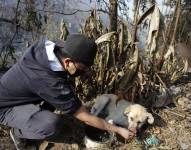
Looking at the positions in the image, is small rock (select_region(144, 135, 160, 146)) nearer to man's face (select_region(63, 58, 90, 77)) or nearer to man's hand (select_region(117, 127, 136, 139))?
man's hand (select_region(117, 127, 136, 139))

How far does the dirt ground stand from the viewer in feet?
12.0

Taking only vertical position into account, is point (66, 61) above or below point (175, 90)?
above

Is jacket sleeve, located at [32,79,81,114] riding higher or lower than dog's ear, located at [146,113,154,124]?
higher

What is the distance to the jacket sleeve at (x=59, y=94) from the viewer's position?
10.3ft

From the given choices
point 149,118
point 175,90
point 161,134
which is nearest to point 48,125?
point 149,118

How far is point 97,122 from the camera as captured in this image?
3291 millimetres

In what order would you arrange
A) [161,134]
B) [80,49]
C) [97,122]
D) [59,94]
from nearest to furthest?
[80,49] < [59,94] < [97,122] < [161,134]

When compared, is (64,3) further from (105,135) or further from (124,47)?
(105,135)

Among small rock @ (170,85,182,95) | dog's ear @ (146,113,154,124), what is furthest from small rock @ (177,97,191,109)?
dog's ear @ (146,113,154,124)

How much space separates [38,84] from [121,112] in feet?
2.95

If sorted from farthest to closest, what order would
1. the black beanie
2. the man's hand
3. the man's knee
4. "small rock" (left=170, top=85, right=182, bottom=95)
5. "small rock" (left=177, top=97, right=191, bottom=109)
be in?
"small rock" (left=170, top=85, right=182, bottom=95) → "small rock" (left=177, top=97, right=191, bottom=109) → the man's knee → the man's hand → the black beanie

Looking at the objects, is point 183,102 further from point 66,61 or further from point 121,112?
point 66,61

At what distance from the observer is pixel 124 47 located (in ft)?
13.7

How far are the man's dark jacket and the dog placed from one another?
55cm
